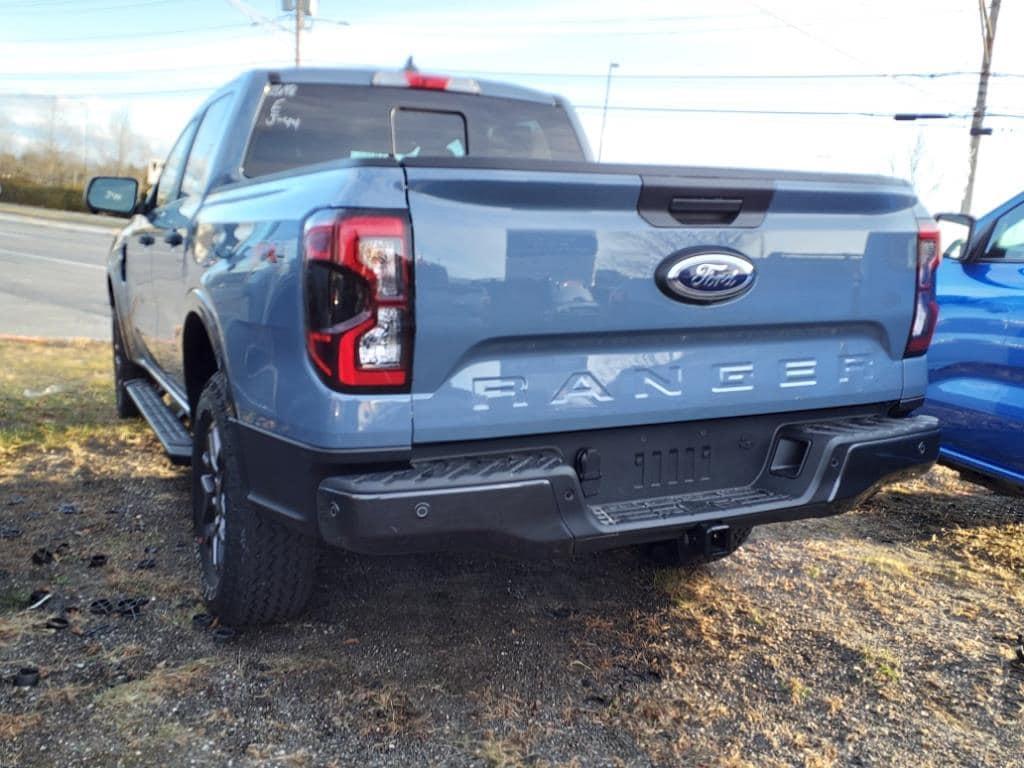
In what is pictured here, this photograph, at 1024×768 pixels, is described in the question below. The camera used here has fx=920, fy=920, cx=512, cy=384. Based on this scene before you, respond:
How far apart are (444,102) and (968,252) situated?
8.56 ft

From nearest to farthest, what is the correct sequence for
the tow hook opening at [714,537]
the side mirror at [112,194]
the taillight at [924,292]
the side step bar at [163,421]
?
the tow hook opening at [714,537], the taillight at [924,292], the side step bar at [163,421], the side mirror at [112,194]

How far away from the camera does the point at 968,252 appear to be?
4.42 meters

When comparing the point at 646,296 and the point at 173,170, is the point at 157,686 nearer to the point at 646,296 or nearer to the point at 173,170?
the point at 646,296

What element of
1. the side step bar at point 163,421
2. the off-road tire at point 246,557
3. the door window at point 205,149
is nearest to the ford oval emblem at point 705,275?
the off-road tire at point 246,557

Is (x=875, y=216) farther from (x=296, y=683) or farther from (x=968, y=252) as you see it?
(x=296, y=683)

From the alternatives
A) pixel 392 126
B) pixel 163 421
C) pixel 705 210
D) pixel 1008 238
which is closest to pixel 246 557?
pixel 163 421

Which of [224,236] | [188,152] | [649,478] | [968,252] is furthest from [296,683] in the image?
[968,252]

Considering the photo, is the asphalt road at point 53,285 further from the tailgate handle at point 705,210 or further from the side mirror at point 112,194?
the tailgate handle at point 705,210

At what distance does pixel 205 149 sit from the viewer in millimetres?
4379

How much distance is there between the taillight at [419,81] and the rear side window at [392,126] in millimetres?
32

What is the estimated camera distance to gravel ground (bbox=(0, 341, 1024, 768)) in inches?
104

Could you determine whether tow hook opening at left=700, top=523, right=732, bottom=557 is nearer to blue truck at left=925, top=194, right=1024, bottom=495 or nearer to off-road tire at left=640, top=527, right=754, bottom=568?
off-road tire at left=640, top=527, right=754, bottom=568

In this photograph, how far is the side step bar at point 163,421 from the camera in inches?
147

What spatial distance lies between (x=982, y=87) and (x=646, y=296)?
29.3 meters
